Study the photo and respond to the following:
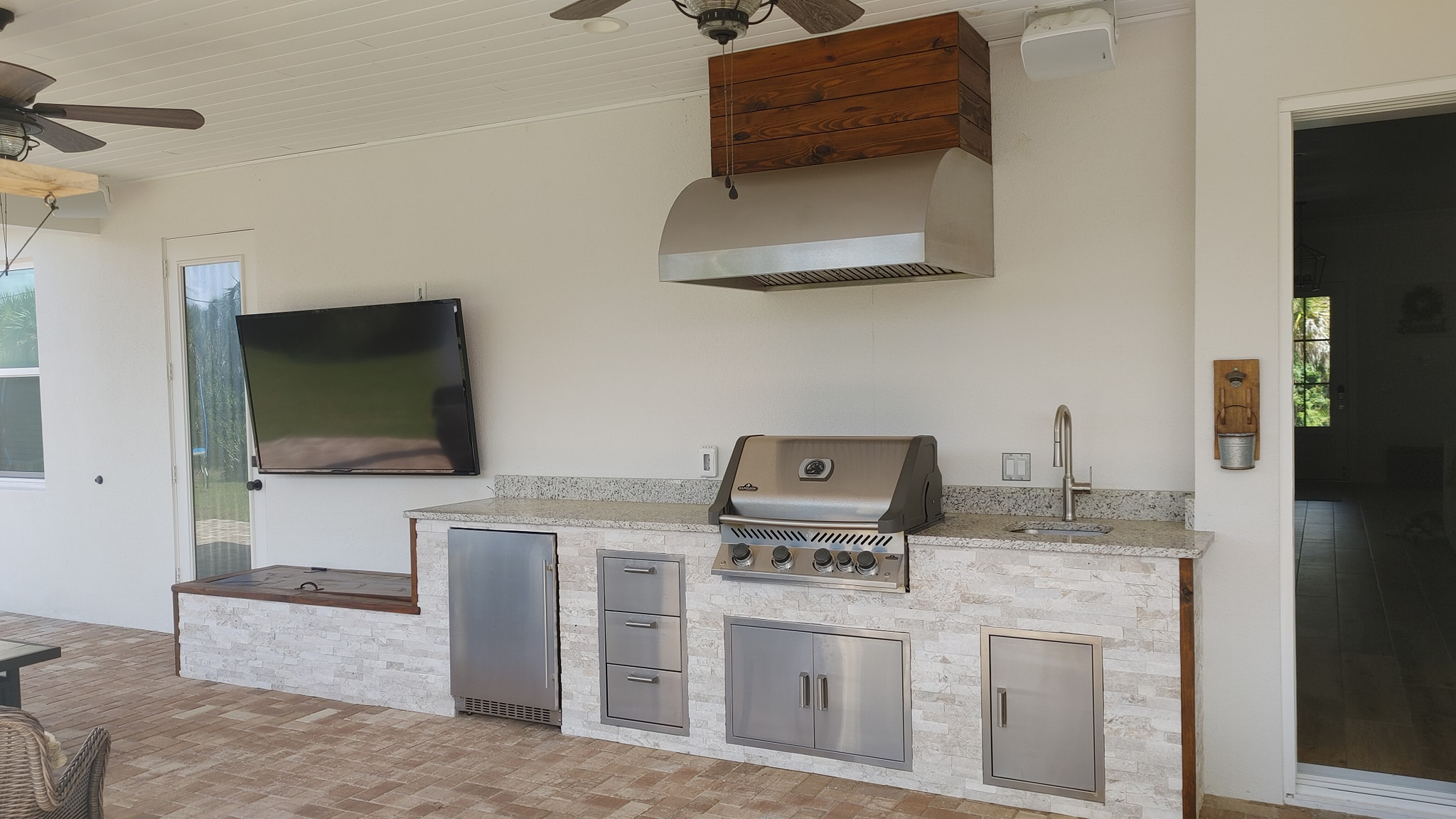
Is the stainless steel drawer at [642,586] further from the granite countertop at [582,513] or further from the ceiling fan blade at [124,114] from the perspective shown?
the ceiling fan blade at [124,114]

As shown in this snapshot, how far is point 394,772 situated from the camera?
3629 millimetres

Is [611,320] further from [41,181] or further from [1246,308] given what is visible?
[1246,308]

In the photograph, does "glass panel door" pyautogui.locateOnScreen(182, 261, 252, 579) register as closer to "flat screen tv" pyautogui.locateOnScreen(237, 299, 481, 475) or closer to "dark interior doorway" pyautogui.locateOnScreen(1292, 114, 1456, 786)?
"flat screen tv" pyautogui.locateOnScreen(237, 299, 481, 475)

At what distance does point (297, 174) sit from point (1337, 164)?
5769mm

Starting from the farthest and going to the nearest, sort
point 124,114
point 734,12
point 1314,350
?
point 1314,350, point 124,114, point 734,12

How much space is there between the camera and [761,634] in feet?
11.6

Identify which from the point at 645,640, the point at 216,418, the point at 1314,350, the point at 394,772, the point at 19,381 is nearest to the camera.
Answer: the point at 394,772

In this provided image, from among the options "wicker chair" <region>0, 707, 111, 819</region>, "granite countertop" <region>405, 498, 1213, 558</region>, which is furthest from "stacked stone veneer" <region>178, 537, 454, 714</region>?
"wicker chair" <region>0, 707, 111, 819</region>

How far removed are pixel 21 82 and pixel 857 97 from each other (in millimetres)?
2543

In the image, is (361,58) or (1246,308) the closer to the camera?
(1246,308)

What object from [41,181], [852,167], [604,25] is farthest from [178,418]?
[852,167]

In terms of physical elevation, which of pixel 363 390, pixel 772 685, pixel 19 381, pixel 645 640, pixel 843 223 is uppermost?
pixel 843 223

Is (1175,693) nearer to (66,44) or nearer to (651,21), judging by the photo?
(651,21)

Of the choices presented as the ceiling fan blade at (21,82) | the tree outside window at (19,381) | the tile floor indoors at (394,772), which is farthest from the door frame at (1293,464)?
the tree outside window at (19,381)
